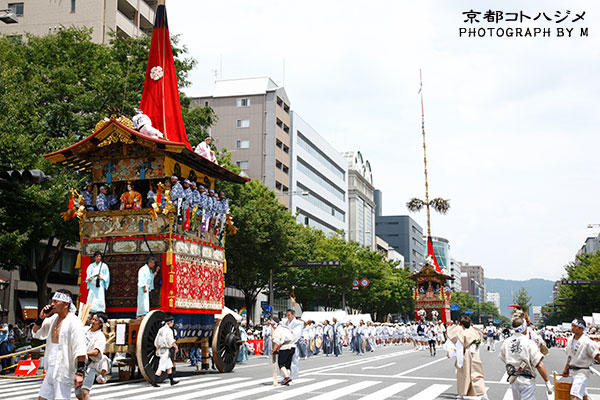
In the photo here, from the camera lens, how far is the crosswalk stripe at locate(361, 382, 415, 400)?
1277 cm

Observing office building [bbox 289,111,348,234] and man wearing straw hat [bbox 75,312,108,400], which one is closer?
man wearing straw hat [bbox 75,312,108,400]

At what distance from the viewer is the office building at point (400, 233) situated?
6575 inches

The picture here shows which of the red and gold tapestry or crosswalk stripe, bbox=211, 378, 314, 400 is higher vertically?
the red and gold tapestry

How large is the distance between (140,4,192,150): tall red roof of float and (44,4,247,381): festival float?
27 centimetres

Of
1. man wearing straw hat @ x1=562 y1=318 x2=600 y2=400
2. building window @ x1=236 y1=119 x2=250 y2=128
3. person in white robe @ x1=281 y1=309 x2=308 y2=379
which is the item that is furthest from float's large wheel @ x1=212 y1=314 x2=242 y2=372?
building window @ x1=236 y1=119 x2=250 y2=128

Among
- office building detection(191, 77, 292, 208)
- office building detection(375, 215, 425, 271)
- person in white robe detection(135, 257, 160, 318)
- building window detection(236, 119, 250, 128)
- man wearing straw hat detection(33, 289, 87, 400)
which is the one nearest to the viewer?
Result: man wearing straw hat detection(33, 289, 87, 400)

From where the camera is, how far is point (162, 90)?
18.2 metres

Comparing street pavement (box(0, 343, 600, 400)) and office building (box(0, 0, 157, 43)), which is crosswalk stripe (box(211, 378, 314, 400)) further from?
office building (box(0, 0, 157, 43))

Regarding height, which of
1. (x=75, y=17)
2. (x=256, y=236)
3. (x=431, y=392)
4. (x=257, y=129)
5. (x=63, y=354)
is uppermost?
(x=75, y=17)

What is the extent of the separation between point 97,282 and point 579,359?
11.1m

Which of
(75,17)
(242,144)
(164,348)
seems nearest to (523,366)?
(164,348)

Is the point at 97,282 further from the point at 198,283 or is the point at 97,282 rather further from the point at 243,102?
the point at 243,102

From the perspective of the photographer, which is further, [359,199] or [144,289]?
[359,199]

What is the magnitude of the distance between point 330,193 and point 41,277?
6612 cm
